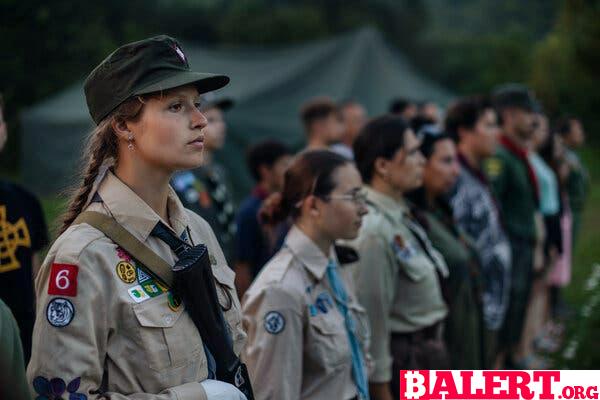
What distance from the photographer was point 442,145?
5633 mm

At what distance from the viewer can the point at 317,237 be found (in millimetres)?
3910

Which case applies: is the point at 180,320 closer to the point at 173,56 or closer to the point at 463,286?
the point at 173,56

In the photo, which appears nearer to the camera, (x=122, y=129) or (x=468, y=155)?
(x=122, y=129)

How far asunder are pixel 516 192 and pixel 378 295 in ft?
10.9

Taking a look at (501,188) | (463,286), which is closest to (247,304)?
(463,286)

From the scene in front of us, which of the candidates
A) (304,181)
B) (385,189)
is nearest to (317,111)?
(385,189)

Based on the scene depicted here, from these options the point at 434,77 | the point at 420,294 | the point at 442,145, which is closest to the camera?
the point at 420,294

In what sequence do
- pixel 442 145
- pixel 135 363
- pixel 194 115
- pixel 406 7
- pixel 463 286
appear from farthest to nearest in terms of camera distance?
pixel 406 7
pixel 442 145
pixel 463 286
pixel 194 115
pixel 135 363

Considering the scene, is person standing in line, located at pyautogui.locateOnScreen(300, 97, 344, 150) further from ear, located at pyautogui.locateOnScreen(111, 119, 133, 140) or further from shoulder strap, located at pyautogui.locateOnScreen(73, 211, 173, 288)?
shoulder strap, located at pyautogui.locateOnScreen(73, 211, 173, 288)

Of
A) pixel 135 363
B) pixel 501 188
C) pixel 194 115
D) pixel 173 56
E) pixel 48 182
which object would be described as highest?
pixel 173 56

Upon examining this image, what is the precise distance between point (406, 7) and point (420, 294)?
36.9 m

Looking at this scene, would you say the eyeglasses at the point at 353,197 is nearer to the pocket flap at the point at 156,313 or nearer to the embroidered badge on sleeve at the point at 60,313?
the pocket flap at the point at 156,313

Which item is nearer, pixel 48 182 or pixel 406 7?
pixel 48 182

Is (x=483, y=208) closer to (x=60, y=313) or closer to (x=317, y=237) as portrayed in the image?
(x=317, y=237)
